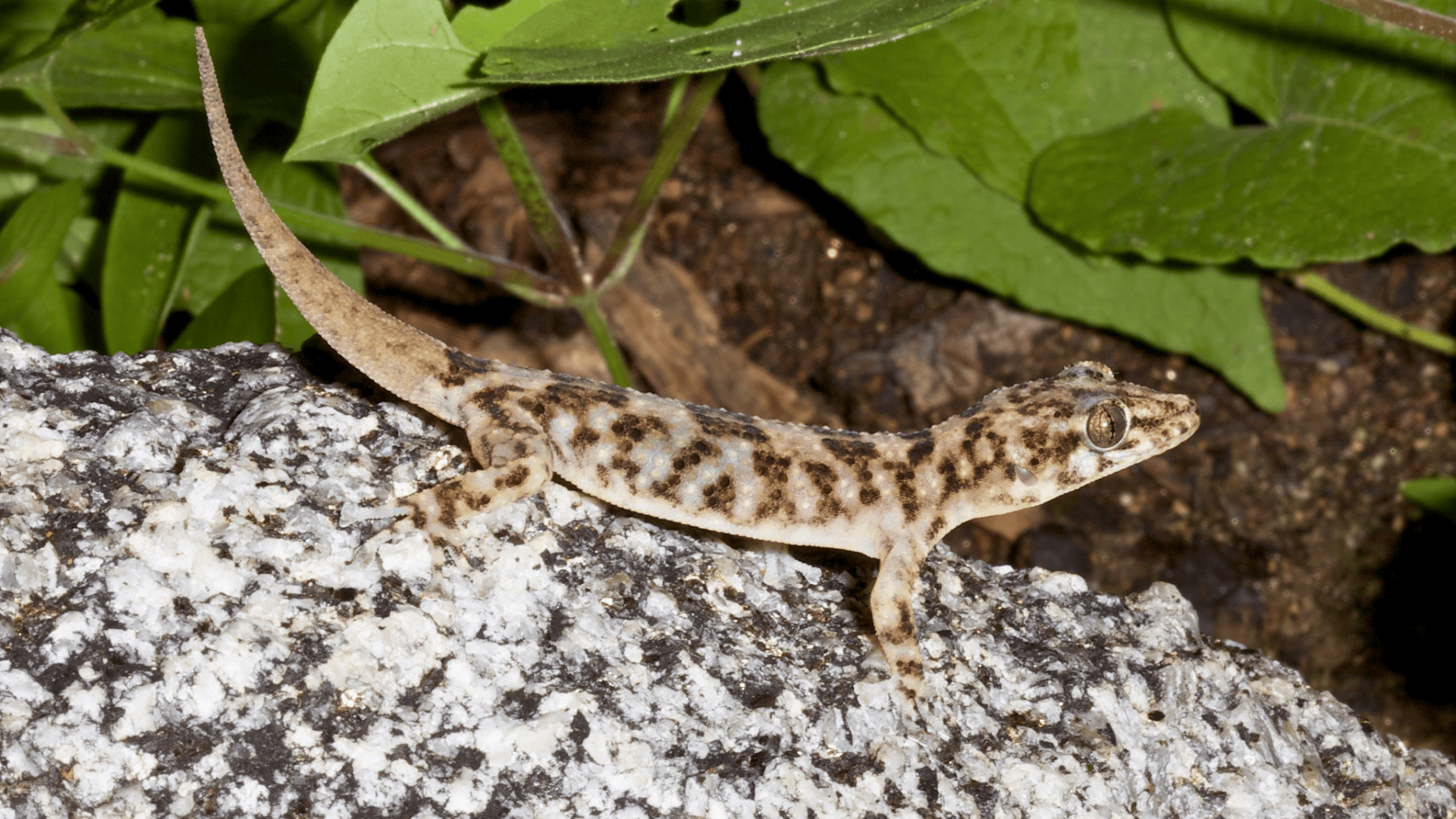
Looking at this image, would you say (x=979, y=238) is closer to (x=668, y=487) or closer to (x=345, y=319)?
(x=668, y=487)

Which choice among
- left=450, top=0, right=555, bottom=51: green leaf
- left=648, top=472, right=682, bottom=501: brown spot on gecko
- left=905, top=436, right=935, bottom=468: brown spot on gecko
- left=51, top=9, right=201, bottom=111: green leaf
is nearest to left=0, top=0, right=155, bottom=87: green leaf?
left=51, top=9, right=201, bottom=111: green leaf

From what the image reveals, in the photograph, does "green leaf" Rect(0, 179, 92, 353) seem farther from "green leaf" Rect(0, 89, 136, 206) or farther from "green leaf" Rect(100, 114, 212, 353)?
"green leaf" Rect(0, 89, 136, 206)

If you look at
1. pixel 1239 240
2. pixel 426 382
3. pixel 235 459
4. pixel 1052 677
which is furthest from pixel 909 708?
pixel 1239 240

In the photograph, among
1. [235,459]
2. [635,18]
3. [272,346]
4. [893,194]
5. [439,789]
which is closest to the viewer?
[439,789]

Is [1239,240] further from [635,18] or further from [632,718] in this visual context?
[632,718]

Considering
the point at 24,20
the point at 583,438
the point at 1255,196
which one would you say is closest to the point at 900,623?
the point at 583,438

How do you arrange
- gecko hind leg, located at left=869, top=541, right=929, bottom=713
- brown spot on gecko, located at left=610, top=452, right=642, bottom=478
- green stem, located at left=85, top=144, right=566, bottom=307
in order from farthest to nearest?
green stem, located at left=85, top=144, right=566, bottom=307 < brown spot on gecko, located at left=610, top=452, right=642, bottom=478 < gecko hind leg, located at left=869, top=541, right=929, bottom=713

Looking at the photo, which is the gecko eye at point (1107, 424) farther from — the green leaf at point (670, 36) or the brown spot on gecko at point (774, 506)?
the green leaf at point (670, 36)
